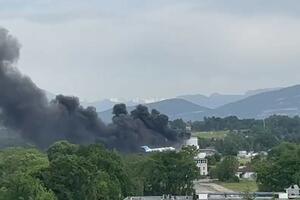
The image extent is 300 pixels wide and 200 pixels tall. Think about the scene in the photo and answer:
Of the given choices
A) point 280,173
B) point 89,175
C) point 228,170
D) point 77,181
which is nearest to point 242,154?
point 228,170

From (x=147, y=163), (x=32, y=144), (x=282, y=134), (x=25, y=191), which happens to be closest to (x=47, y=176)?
(x=25, y=191)

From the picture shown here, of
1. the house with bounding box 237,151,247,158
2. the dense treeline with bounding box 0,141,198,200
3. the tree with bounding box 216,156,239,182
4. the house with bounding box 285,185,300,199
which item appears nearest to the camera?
the dense treeline with bounding box 0,141,198,200

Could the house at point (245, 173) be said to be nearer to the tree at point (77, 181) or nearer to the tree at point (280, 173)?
the tree at point (280, 173)

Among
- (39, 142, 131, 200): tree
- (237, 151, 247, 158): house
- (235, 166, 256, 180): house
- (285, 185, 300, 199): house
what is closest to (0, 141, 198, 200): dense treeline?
(39, 142, 131, 200): tree

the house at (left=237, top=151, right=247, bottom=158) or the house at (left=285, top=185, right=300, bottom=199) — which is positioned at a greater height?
the house at (left=237, top=151, right=247, bottom=158)

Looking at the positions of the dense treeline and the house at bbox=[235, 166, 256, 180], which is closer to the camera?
the dense treeline

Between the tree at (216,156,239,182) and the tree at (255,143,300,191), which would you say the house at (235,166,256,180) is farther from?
the tree at (255,143,300,191)

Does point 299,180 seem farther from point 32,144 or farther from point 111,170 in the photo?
point 32,144

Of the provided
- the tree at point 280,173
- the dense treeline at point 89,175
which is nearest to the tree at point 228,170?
the dense treeline at point 89,175
